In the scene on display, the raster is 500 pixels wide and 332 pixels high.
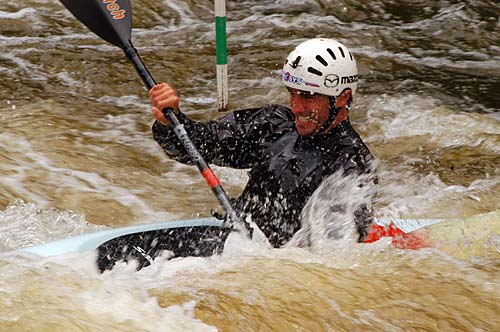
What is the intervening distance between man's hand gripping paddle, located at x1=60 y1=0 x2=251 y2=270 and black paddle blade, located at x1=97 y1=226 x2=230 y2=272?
122mm

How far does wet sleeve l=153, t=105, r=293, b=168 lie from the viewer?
372 centimetres

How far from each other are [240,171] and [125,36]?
6.98 feet

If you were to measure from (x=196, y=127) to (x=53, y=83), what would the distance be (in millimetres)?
4360

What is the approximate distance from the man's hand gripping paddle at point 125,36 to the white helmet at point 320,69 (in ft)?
1.71

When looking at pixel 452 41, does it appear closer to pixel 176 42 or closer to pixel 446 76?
pixel 446 76

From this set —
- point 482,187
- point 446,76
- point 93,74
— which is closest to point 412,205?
point 482,187

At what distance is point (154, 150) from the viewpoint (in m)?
6.34

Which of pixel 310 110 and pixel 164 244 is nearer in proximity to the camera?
pixel 310 110

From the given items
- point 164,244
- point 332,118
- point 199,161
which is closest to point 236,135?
point 199,161

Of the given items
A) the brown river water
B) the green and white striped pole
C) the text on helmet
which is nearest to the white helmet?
the brown river water

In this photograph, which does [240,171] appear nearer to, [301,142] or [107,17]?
[107,17]

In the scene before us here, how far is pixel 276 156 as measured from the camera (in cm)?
362

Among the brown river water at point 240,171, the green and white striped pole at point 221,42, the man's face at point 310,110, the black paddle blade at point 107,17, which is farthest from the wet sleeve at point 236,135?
the green and white striped pole at point 221,42

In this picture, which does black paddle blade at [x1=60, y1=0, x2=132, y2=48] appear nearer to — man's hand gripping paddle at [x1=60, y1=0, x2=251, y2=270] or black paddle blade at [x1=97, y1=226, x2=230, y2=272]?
Answer: man's hand gripping paddle at [x1=60, y1=0, x2=251, y2=270]
